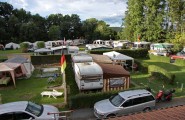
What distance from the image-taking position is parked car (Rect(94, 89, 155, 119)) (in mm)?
12516

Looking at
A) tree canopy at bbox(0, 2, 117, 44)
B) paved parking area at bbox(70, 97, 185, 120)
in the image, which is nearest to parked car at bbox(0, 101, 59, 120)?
paved parking area at bbox(70, 97, 185, 120)

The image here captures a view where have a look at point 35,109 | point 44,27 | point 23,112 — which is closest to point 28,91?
point 35,109

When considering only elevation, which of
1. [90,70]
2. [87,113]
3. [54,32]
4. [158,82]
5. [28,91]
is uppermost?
[54,32]

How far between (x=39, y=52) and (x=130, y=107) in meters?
27.4

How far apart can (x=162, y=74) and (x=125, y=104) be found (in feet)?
32.5

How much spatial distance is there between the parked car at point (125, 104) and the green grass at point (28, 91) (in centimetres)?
444

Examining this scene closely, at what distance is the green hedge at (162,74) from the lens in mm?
20031

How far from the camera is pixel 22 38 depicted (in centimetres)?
7012

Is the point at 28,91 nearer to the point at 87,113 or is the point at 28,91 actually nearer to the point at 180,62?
the point at 87,113

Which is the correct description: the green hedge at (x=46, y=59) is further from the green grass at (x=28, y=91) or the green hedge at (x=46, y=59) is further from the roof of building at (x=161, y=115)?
the roof of building at (x=161, y=115)

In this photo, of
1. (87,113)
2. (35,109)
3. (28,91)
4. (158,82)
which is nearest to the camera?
(35,109)

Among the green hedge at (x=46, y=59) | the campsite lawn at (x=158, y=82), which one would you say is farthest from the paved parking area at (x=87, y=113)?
the green hedge at (x=46, y=59)

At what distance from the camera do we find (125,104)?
1278cm

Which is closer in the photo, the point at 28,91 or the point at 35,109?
the point at 35,109
